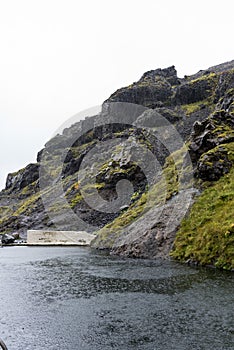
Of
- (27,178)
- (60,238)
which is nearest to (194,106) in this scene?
(60,238)

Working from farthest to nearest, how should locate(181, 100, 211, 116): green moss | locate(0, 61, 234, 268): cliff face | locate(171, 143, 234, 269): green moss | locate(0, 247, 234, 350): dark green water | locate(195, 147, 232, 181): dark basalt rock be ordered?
locate(181, 100, 211, 116): green moss, locate(195, 147, 232, 181): dark basalt rock, locate(0, 61, 234, 268): cliff face, locate(171, 143, 234, 269): green moss, locate(0, 247, 234, 350): dark green water

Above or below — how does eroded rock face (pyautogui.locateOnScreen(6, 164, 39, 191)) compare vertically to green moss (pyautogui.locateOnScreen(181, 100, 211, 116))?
below

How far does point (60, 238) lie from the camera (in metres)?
91.4

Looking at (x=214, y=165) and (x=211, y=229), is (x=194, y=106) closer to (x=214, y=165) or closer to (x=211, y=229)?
(x=214, y=165)

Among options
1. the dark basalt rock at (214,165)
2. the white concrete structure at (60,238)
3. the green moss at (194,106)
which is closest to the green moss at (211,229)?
the dark basalt rock at (214,165)

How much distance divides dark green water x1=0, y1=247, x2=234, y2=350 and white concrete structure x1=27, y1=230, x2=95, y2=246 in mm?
45848

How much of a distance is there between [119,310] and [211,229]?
23.6 meters

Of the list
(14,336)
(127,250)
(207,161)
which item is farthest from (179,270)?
(207,161)

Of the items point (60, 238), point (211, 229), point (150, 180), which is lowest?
point (60, 238)

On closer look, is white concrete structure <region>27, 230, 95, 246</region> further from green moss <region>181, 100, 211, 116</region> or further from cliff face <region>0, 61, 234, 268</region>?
green moss <region>181, 100, 211, 116</region>

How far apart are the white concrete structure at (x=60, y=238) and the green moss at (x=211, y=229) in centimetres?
3911

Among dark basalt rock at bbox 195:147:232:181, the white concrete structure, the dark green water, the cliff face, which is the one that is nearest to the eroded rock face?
the cliff face

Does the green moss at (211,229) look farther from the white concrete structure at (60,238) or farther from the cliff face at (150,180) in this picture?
the white concrete structure at (60,238)

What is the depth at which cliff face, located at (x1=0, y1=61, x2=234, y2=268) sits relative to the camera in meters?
50.0
